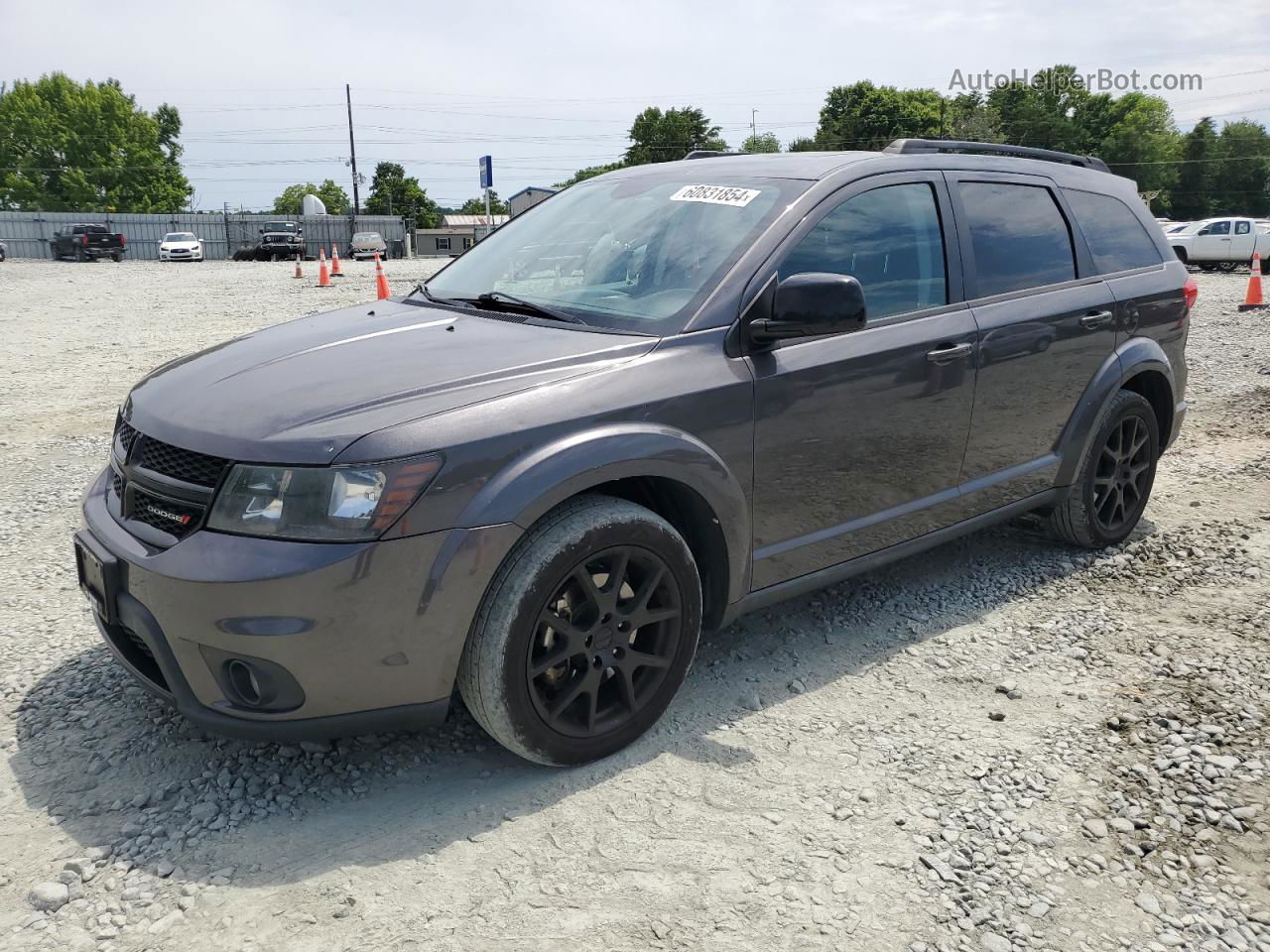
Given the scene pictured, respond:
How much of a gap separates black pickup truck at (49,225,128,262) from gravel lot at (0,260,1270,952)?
37.8 m

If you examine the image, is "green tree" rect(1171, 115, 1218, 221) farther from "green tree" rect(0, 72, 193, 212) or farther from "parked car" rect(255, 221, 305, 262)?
"green tree" rect(0, 72, 193, 212)

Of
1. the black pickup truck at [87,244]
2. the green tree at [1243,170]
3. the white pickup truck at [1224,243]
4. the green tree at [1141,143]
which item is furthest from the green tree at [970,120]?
the black pickup truck at [87,244]

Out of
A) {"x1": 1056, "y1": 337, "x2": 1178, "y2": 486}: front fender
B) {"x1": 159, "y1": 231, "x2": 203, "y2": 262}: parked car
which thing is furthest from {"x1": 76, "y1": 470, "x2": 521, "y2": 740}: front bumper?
{"x1": 159, "y1": 231, "x2": 203, "y2": 262}: parked car

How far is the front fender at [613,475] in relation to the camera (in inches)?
103

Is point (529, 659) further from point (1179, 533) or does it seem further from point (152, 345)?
point (152, 345)

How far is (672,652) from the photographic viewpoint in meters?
3.09

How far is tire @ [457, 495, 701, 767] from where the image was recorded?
2.68 metres

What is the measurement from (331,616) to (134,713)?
1.25m

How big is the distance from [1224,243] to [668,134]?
61.5 meters

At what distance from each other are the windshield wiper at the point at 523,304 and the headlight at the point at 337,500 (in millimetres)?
981

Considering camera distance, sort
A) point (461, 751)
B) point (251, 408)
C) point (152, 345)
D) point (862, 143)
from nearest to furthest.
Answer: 1. point (251, 408)
2. point (461, 751)
3. point (152, 345)
4. point (862, 143)

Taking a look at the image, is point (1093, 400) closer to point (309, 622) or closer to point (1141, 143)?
point (309, 622)

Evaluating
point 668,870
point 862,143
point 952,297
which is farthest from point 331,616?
point 862,143

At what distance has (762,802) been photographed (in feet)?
9.24
